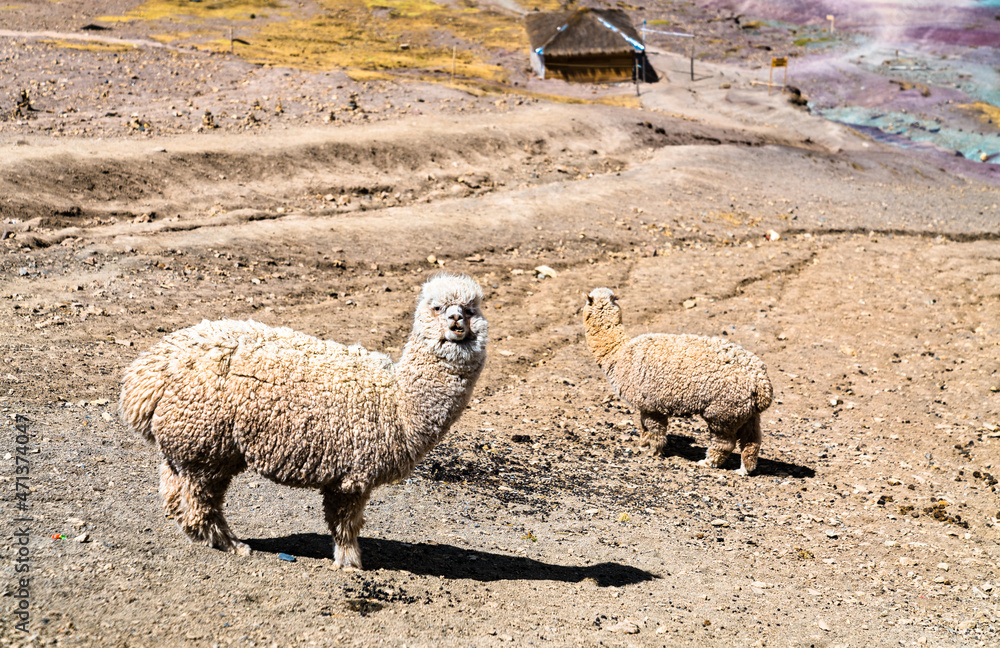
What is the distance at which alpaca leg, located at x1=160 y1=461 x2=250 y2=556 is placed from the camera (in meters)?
5.73

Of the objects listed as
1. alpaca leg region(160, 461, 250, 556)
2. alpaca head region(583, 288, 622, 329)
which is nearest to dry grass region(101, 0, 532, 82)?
alpaca head region(583, 288, 622, 329)

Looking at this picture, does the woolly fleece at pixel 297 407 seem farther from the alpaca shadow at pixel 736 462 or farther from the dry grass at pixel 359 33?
the dry grass at pixel 359 33

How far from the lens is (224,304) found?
13.9 metres

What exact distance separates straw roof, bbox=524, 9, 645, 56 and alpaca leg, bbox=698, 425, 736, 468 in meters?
33.6

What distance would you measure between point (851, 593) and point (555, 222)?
1365 centimetres

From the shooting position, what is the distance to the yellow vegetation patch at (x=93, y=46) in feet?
105

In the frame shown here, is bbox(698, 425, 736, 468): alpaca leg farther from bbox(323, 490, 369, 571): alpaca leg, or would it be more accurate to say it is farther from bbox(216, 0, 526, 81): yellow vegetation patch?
bbox(216, 0, 526, 81): yellow vegetation patch

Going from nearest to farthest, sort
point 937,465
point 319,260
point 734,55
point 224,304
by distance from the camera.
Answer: point 937,465, point 224,304, point 319,260, point 734,55

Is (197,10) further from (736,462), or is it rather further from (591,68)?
(736,462)

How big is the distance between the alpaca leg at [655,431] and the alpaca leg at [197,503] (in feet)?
19.0

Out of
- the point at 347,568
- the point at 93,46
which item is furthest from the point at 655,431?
the point at 93,46

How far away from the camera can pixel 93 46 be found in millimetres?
33156

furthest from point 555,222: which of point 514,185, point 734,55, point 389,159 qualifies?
point 734,55

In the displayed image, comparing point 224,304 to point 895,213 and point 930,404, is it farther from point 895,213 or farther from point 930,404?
point 895,213
